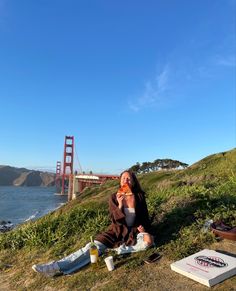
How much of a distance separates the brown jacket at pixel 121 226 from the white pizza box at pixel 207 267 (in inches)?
37.1

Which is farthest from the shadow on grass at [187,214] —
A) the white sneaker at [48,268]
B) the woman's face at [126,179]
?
the white sneaker at [48,268]

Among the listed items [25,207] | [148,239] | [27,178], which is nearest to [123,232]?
[148,239]

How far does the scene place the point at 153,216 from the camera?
Result: 5.74 metres

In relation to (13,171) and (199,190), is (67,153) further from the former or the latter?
(13,171)

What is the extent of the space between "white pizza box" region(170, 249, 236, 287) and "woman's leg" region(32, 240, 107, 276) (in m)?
1.18

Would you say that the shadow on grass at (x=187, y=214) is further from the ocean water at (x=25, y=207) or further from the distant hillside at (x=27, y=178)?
the distant hillside at (x=27, y=178)

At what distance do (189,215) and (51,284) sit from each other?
225cm

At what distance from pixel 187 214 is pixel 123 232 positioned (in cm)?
122

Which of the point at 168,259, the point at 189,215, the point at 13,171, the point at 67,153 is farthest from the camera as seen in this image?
the point at 13,171

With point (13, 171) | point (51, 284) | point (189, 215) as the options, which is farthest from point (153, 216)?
point (13, 171)

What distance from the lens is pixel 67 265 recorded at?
14.7ft

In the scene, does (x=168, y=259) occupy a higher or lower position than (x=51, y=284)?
higher

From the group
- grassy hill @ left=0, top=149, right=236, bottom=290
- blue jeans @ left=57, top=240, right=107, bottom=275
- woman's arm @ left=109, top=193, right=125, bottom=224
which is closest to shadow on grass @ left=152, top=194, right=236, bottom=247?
grassy hill @ left=0, top=149, right=236, bottom=290

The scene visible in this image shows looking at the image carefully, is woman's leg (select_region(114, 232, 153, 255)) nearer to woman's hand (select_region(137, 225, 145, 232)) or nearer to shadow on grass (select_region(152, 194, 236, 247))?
woman's hand (select_region(137, 225, 145, 232))
